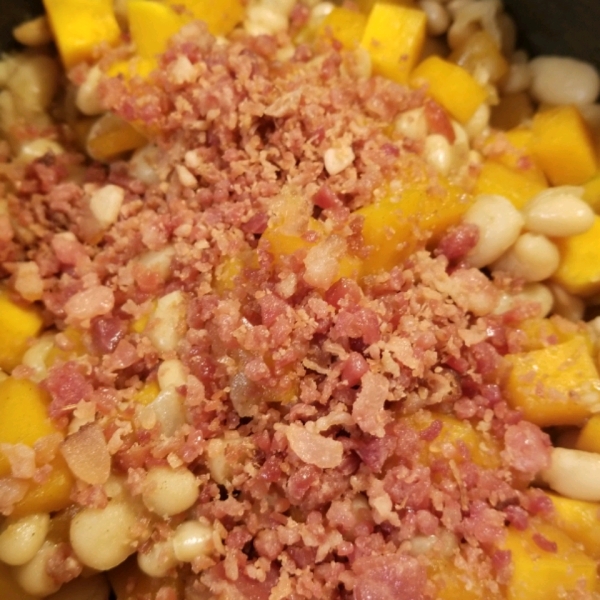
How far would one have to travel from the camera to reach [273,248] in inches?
48.0

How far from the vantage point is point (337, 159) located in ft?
4.34

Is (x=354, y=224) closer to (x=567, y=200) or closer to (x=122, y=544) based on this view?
(x=567, y=200)

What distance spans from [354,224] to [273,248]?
0.16m

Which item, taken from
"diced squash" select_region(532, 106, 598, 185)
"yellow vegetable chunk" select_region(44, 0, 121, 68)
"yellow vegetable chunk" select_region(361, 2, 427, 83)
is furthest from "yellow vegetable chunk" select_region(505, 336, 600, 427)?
"yellow vegetable chunk" select_region(44, 0, 121, 68)

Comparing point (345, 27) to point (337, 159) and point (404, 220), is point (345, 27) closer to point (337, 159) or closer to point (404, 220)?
point (337, 159)

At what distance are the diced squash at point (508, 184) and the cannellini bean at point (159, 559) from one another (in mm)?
929

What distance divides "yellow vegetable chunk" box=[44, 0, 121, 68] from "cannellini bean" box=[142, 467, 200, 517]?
3.01 feet

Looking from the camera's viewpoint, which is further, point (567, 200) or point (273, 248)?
point (567, 200)

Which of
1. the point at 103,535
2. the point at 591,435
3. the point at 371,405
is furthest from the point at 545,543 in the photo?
the point at 103,535

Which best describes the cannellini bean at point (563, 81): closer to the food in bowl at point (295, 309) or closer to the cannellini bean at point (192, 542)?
the food in bowl at point (295, 309)

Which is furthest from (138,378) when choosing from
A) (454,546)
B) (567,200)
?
(567,200)

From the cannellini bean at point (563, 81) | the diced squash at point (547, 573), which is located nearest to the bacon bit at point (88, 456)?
the diced squash at point (547, 573)

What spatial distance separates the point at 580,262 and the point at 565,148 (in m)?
0.26

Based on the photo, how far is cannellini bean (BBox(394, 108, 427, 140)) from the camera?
4.66 ft
